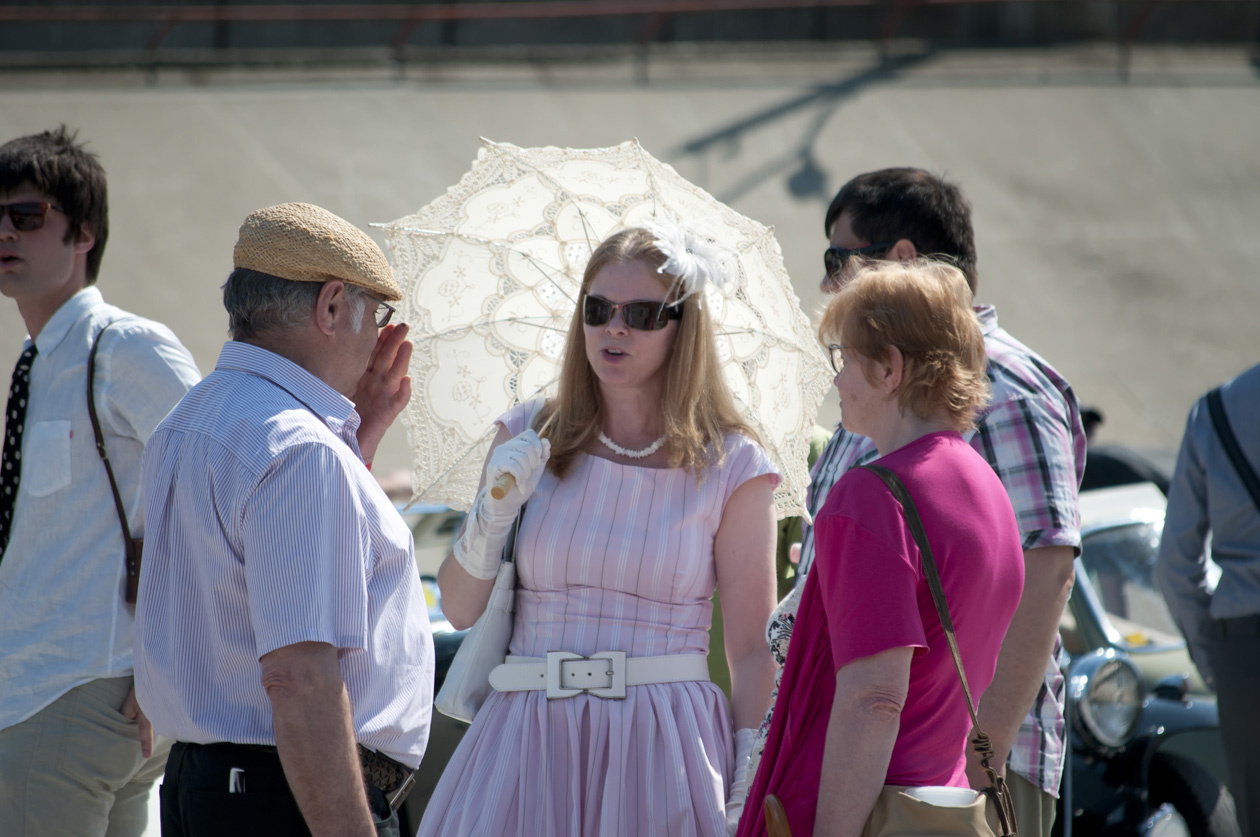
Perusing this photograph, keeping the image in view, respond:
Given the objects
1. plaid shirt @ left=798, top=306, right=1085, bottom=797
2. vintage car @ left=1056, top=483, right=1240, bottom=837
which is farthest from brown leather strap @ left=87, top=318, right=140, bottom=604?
vintage car @ left=1056, top=483, right=1240, bottom=837

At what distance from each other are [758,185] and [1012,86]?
5664mm

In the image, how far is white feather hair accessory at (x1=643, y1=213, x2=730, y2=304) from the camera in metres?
2.75

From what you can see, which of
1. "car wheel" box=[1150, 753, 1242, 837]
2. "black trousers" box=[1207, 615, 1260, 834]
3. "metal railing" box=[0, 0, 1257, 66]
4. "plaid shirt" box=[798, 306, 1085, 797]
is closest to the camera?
"plaid shirt" box=[798, 306, 1085, 797]

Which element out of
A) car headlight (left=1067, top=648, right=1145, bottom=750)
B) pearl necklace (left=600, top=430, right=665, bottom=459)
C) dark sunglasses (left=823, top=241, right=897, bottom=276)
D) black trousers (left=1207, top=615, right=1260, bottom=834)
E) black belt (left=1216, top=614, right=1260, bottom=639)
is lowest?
car headlight (left=1067, top=648, right=1145, bottom=750)

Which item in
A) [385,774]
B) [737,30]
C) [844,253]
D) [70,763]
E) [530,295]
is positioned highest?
[737,30]

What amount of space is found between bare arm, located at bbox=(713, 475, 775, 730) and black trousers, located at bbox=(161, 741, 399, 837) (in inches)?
41.2

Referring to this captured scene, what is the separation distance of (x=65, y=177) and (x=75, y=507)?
901 millimetres

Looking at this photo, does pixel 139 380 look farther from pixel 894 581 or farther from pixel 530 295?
pixel 894 581

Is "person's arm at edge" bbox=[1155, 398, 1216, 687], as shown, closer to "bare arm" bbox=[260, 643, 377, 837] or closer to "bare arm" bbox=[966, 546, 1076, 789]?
"bare arm" bbox=[966, 546, 1076, 789]

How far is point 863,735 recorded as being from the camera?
189cm

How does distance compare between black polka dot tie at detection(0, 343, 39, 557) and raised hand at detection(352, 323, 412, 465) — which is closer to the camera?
raised hand at detection(352, 323, 412, 465)

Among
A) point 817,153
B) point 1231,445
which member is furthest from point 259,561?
point 817,153

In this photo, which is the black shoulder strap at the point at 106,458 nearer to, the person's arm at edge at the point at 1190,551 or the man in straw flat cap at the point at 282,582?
the man in straw flat cap at the point at 282,582

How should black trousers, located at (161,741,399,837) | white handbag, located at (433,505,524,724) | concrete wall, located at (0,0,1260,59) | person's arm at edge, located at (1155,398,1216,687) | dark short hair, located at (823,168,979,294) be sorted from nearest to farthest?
black trousers, located at (161,741,399,837) < white handbag, located at (433,505,524,724) < dark short hair, located at (823,168,979,294) < person's arm at edge, located at (1155,398,1216,687) < concrete wall, located at (0,0,1260,59)
